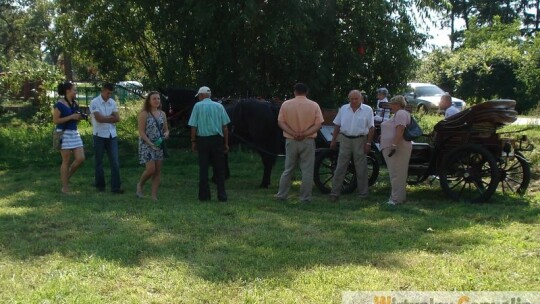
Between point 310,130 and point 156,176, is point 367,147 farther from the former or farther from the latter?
point 156,176

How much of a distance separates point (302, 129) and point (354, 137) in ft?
2.52

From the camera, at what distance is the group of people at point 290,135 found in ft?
26.2

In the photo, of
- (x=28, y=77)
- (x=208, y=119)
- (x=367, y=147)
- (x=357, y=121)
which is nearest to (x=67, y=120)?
(x=208, y=119)

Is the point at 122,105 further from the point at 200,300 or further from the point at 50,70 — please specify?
the point at 200,300

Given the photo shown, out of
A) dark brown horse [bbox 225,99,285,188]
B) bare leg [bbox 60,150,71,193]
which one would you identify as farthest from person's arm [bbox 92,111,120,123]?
dark brown horse [bbox 225,99,285,188]

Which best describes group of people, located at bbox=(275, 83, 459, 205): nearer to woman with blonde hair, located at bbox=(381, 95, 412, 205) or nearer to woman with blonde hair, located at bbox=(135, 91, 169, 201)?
woman with blonde hair, located at bbox=(381, 95, 412, 205)

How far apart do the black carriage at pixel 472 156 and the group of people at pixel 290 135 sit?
66cm

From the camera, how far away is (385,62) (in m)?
13.4

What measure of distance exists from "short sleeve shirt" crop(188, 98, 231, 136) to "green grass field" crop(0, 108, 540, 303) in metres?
0.99

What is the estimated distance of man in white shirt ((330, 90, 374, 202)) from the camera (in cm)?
823

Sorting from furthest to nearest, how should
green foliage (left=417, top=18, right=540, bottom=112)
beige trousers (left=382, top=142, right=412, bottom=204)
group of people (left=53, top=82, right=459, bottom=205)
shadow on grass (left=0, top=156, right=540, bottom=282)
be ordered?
green foliage (left=417, top=18, right=540, bottom=112), group of people (left=53, top=82, right=459, bottom=205), beige trousers (left=382, top=142, right=412, bottom=204), shadow on grass (left=0, top=156, right=540, bottom=282)

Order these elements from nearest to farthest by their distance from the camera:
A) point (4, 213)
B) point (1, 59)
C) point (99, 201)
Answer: point (4, 213) < point (99, 201) < point (1, 59)

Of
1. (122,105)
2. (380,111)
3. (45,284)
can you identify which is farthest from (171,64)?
(45,284)

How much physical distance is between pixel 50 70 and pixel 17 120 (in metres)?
3.04
